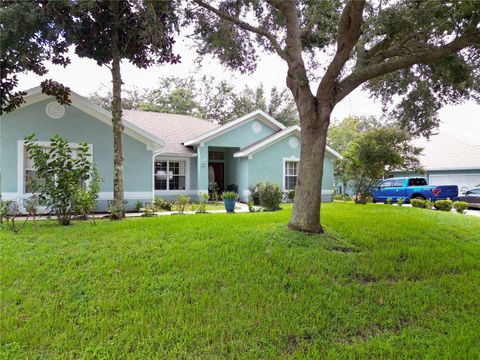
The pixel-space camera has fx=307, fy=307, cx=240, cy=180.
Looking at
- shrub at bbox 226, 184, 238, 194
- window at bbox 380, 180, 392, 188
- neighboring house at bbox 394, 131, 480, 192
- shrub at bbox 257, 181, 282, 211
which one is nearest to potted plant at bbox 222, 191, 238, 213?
shrub at bbox 257, 181, 282, 211

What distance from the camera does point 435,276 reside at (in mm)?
4848

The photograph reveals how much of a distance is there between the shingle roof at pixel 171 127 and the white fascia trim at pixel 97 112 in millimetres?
3847

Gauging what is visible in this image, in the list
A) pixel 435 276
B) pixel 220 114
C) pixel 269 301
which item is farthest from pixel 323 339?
pixel 220 114

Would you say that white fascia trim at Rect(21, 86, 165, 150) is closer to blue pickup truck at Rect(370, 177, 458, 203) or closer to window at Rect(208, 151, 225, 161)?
window at Rect(208, 151, 225, 161)

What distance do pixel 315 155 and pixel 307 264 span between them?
2.54 metres

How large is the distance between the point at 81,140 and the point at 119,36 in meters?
4.55

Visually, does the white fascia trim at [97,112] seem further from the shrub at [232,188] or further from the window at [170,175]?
the shrub at [232,188]

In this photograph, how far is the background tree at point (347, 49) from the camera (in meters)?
6.44

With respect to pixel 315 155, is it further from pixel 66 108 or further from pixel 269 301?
pixel 66 108

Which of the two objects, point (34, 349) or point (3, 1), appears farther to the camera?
point (3, 1)

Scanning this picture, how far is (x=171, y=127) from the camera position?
65.4ft

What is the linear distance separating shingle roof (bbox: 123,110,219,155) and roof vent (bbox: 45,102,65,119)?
597 cm

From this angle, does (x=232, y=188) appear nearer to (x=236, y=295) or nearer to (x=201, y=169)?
(x=201, y=169)

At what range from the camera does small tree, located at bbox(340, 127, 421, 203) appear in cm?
1309
